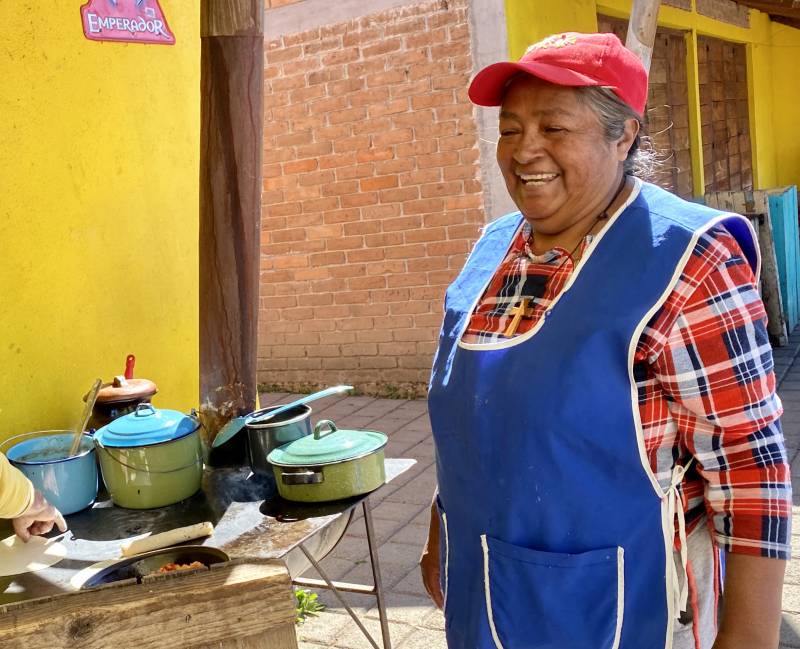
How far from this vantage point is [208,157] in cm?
277

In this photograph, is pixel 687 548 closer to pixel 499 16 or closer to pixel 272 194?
pixel 499 16

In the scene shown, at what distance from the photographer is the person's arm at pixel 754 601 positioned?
136 centimetres

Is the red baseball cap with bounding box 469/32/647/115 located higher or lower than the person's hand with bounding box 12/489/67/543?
higher

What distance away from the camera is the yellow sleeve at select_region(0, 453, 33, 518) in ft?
6.15

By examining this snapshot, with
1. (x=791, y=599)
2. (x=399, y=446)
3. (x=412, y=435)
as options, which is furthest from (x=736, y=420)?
(x=412, y=435)

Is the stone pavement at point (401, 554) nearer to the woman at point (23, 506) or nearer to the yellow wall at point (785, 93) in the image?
the woman at point (23, 506)

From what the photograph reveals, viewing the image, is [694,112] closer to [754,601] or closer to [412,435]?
[412,435]

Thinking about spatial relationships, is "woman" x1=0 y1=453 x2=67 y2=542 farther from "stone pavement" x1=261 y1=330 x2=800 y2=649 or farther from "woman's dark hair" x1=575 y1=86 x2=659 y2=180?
"woman's dark hair" x1=575 y1=86 x2=659 y2=180

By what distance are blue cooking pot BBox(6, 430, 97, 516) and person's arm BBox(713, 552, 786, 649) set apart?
1673mm

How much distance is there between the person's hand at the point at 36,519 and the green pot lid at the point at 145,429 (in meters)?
0.25

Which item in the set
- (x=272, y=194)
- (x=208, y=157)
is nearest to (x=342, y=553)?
(x=208, y=157)

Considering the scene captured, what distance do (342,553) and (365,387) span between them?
8.90ft

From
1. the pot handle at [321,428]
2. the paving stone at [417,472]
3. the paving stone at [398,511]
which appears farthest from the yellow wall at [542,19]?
the pot handle at [321,428]

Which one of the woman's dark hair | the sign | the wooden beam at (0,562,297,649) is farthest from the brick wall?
the wooden beam at (0,562,297,649)
